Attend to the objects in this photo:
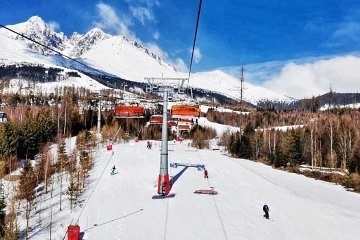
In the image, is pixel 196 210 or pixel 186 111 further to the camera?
pixel 186 111

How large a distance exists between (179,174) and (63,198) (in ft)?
34.5

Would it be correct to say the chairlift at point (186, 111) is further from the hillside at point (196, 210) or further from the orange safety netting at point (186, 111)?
the hillside at point (196, 210)

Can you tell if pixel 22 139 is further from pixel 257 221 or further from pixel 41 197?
pixel 257 221

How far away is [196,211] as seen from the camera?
22.2 m

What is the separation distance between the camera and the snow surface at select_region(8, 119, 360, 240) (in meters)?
18.8

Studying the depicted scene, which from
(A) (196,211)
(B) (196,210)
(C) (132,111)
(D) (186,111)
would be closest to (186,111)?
(D) (186,111)

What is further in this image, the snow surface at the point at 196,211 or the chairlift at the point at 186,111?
the chairlift at the point at 186,111

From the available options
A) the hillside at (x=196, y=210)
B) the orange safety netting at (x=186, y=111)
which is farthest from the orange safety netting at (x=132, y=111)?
the hillside at (x=196, y=210)

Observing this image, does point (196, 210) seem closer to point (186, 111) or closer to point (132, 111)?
A: point (186, 111)

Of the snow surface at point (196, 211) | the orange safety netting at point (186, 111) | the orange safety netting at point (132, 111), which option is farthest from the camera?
the orange safety netting at point (132, 111)

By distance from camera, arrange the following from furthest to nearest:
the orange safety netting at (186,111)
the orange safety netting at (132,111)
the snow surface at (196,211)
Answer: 1. the orange safety netting at (132,111)
2. the orange safety netting at (186,111)
3. the snow surface at (196,211)

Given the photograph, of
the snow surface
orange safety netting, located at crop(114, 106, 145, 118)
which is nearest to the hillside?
the snow surface

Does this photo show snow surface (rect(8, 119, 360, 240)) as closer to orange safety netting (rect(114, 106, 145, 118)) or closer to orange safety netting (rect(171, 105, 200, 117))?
orange safety netting (rect(114, 106, 145, 118))

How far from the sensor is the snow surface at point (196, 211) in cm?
1883
